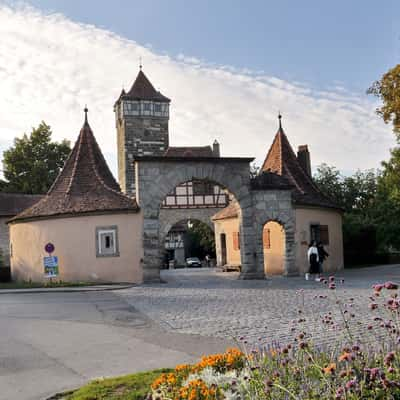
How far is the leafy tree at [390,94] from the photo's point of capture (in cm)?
2202

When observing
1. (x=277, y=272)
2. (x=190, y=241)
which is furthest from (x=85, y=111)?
(x=190, y=241)

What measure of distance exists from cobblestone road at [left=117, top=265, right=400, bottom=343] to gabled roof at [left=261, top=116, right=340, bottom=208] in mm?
6823

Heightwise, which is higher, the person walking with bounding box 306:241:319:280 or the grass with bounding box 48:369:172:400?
the person walking with bounding box 306:241:319:280

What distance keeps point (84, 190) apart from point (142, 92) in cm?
2971

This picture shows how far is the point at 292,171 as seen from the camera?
94.1ft

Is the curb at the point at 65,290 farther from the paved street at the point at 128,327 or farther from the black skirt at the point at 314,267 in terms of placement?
the black skirt at the point at 314,267

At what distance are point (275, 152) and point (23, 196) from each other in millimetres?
22802

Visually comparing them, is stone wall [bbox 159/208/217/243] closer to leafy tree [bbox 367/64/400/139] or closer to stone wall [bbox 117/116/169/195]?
stone wall [bbox 117/116/169/195]

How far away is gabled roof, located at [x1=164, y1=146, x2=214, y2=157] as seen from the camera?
47812 millimetres

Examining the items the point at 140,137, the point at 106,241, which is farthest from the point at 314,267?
the point at 140,137

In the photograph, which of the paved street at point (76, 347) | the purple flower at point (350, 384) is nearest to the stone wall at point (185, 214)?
the paved street at point (76, 347)

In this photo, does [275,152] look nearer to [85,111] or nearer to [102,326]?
[85,111]

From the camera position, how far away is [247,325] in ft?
35.6

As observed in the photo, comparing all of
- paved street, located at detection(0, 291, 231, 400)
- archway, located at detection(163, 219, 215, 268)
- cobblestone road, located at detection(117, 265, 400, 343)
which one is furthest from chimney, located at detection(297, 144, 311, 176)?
archway, located at detection(163, 219, 215, 268)
